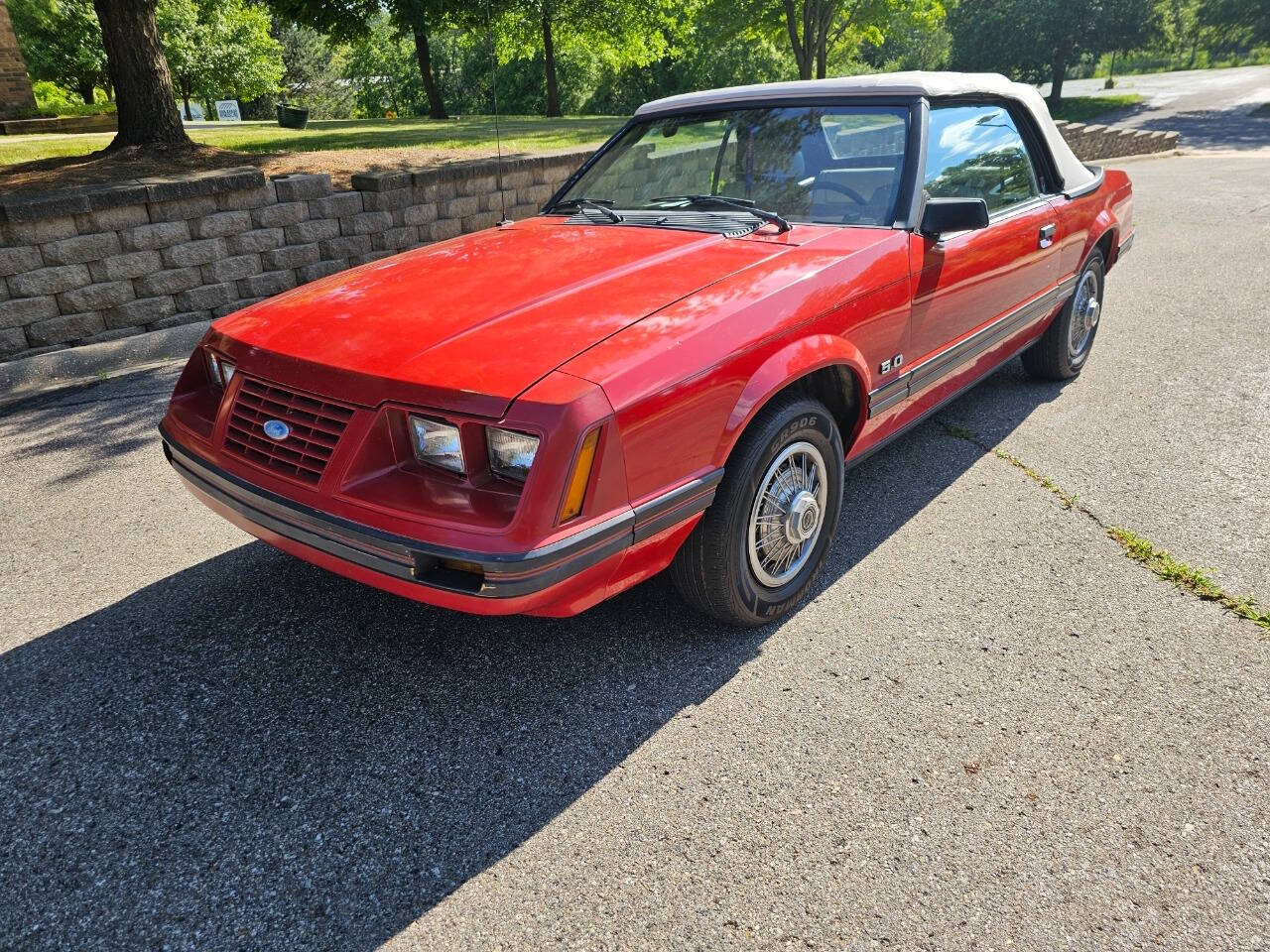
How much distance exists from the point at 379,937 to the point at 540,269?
6.85 ft

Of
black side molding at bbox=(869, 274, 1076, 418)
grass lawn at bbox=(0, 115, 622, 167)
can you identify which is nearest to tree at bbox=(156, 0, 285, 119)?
grass lawn at bbox=(0, 115, 622, 167)

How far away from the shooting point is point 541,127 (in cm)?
1697

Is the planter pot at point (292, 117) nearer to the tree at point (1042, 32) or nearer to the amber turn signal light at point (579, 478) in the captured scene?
the amber turn signal light at point (579, 478)

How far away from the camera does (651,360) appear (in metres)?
2.40

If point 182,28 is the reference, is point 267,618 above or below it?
below

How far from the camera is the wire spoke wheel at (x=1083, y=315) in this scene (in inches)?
202

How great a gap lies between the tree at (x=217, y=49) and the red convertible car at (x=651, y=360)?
122 feet

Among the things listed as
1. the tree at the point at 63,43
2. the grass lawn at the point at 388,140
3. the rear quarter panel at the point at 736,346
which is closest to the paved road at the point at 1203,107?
the grass lawn at the point at 388,140

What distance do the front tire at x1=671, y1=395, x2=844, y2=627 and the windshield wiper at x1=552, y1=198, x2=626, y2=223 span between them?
49.9 inches

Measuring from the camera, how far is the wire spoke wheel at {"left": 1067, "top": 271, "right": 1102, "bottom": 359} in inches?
202

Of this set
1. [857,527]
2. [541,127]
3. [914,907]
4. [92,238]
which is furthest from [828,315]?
[541,127]

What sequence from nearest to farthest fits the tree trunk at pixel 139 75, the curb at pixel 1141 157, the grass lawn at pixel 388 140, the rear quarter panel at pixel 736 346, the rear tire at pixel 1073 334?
the rear quarter panel at pixel 736 346
the rear tire at pixel 1073 334
the tree trunk at pixel 139 75
the grass lawn at pixel 388 140
the curb at pixel 1141 157

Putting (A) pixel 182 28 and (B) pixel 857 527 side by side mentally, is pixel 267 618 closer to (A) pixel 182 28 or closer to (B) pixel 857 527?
(B) pixel 857 527

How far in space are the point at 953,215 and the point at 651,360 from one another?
157 cm
